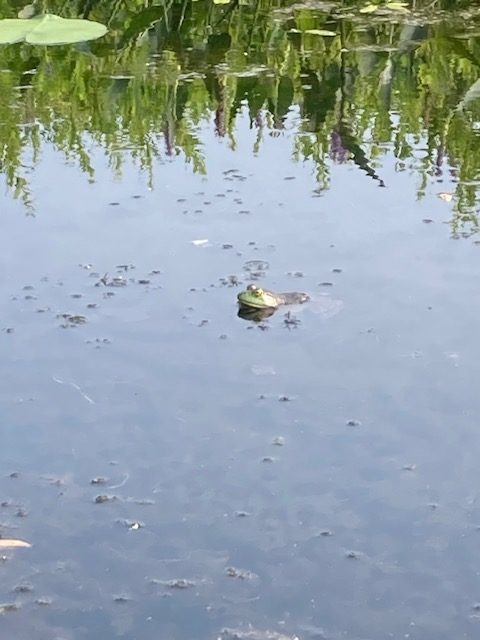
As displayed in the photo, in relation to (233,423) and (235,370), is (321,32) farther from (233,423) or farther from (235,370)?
(233,423)

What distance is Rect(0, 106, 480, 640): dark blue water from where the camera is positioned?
226 cm

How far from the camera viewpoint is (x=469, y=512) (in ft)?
8.20

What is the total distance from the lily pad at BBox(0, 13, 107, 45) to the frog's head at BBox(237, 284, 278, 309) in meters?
2.76

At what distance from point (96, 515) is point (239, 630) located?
0.45 meters

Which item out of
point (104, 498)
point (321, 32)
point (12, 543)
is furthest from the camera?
point (321, 32)

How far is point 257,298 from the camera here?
130 inches

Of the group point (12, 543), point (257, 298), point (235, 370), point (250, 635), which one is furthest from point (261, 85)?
point (250, 635)

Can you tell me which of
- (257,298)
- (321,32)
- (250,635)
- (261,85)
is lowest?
(250,635)

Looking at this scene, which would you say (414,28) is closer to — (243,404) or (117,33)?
(117,33)

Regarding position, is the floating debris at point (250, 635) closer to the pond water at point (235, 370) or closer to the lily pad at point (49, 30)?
the pond water at point (235, 370)

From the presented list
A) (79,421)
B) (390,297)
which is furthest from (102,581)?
(390,297)

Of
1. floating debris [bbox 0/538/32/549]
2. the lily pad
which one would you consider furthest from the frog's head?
the lily pad

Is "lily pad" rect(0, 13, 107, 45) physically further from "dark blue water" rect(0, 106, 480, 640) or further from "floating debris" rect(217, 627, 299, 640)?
"floating debris" rect(217, 627, 299, 640)

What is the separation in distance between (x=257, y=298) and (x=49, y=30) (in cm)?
297
